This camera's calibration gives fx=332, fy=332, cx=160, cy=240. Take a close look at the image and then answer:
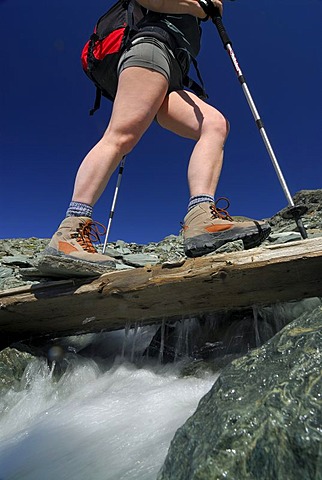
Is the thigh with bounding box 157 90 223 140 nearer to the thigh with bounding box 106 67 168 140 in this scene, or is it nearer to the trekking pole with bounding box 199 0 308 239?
the trekking pole with bounding box 199 0 308 239

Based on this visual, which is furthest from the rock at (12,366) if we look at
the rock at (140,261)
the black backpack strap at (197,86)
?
the rock at (140,261)

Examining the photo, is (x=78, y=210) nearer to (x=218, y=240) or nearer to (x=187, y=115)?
(x=218, y=240)

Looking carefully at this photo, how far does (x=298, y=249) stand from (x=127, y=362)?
7.41 ft

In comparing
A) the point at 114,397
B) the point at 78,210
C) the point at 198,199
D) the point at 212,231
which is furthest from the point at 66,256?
the point at 198,199

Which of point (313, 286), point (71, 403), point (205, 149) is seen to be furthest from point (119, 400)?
point (205, 149)

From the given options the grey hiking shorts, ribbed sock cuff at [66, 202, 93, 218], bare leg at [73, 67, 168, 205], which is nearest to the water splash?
ribbed sock cuff at [66, 202, 93, 218]

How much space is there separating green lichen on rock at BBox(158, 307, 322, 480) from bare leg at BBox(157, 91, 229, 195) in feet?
7.23

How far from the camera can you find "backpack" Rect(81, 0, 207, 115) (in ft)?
12.0

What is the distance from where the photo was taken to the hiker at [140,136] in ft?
10.4

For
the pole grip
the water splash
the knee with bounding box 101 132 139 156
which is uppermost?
the pole grip

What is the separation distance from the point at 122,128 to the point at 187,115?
1071 mm

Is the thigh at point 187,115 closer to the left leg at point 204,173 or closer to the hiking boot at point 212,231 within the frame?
the left leg at point 204,173

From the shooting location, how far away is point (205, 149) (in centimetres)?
377

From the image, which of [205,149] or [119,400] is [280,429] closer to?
[119,400]
